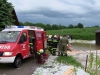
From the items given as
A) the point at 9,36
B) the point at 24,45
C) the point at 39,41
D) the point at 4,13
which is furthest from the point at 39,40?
the point at 4,13

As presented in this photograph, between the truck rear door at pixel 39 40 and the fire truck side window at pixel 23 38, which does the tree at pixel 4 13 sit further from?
the fire truck side window at pixel 23 38

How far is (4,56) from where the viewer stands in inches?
384

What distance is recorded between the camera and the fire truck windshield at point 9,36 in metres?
10.9

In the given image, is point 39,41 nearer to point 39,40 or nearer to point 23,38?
point 39,40

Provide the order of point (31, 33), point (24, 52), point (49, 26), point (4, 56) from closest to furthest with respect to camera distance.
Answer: point (4, 56)
point (24, 52)
point (31, 33)
point (49, 26)

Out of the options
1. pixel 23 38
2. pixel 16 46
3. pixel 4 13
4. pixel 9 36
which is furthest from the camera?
pixel 4 13

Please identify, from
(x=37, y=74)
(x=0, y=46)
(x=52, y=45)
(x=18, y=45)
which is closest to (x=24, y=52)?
(x=18, y=45)

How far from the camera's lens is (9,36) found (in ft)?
36.9

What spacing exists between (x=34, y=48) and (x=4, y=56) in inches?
155

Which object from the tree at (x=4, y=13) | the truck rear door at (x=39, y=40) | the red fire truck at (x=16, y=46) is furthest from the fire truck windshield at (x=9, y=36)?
the tree at (x=4, y=13)

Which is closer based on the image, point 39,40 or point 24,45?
point 24,45

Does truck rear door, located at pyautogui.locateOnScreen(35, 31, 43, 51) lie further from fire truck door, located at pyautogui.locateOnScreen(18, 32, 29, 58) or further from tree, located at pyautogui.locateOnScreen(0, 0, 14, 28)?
tree, located at pyautogui.locateOnScreen(0, 0, 14, 28)

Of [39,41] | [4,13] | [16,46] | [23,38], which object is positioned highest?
[4,13]

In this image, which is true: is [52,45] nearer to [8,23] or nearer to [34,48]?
[34,48]
